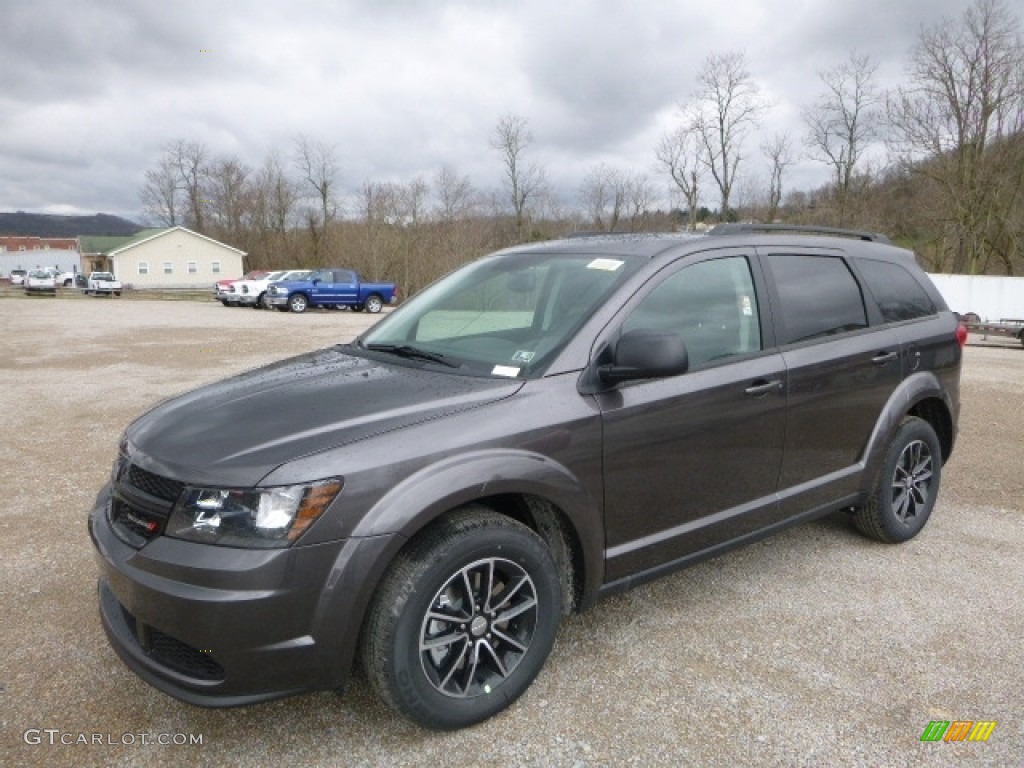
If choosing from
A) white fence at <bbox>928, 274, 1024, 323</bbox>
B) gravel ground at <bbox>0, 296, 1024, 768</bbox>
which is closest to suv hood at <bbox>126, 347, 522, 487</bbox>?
gravel ground at <bbox>0, 296, 1024, 768</bbox>

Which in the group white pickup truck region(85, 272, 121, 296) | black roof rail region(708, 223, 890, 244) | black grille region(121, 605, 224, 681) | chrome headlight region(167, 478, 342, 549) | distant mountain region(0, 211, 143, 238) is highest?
distant mountain region(0, 211, 143, 238)

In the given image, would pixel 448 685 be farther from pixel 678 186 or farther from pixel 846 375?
pixel 678 186

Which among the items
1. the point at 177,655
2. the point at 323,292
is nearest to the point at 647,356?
the point at 177,655

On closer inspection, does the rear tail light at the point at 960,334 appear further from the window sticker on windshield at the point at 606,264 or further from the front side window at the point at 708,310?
the window sticker on windshield at the point at 606,264

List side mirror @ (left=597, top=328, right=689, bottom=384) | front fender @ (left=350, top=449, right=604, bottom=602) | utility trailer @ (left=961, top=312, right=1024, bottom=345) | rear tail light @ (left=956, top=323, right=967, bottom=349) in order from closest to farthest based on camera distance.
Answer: front fender @ (left=350, top=449, right=604, bottom=602)
side mirror @ (left=597, top=328, right=689, bottom=384)
rear tail light @ (left=956, top=323, right=967, bottom=349)
utility trailer @ (left=961, top=312, right=1024, bottom=345)

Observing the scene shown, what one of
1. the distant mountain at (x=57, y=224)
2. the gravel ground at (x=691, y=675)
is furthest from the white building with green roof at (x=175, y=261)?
the distant mountain at (x=57, y=224)

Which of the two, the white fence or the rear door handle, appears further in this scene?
the white fence

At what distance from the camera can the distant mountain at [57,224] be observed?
160 metres

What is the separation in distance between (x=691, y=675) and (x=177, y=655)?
75.0 inches

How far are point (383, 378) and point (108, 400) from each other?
23.8ft

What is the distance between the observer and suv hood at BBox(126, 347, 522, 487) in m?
2.20

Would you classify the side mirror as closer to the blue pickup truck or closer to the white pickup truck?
the blue pickup truck

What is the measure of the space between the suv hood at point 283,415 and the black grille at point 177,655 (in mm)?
512

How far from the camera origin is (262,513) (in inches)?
82.4
